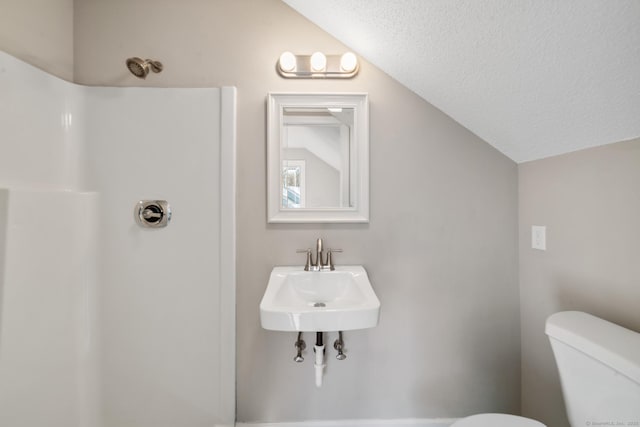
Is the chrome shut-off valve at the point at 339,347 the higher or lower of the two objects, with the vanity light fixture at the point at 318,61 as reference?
lower

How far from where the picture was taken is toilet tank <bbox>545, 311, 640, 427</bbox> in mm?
756

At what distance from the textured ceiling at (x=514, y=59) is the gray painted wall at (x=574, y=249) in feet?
0.28

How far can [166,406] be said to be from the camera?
1.38 m

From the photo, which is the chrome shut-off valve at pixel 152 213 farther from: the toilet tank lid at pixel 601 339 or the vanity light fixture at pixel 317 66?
the toilet tank lid at pixel 601 339

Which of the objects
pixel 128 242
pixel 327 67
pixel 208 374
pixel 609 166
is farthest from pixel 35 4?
pixel 609 166

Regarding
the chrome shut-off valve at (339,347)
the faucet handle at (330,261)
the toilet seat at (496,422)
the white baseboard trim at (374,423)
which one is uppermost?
the faucet handle at (330,261)

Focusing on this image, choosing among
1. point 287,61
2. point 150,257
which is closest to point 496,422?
point 150,257

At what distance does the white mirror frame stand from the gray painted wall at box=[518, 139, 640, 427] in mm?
801

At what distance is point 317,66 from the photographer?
1364 millimetres

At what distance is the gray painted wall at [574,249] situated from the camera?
0.95 meters

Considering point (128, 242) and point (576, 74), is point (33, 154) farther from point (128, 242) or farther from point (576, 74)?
point (576, 74)

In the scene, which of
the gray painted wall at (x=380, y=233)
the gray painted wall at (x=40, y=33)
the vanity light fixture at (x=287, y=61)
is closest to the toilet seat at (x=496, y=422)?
the gray painted wall at (x=380, y=233)

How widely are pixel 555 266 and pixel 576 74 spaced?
0.78m

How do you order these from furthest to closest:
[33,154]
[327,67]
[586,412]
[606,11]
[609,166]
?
[327,67] → [33,154] → [609,166] → [586,412] → [606,11]
